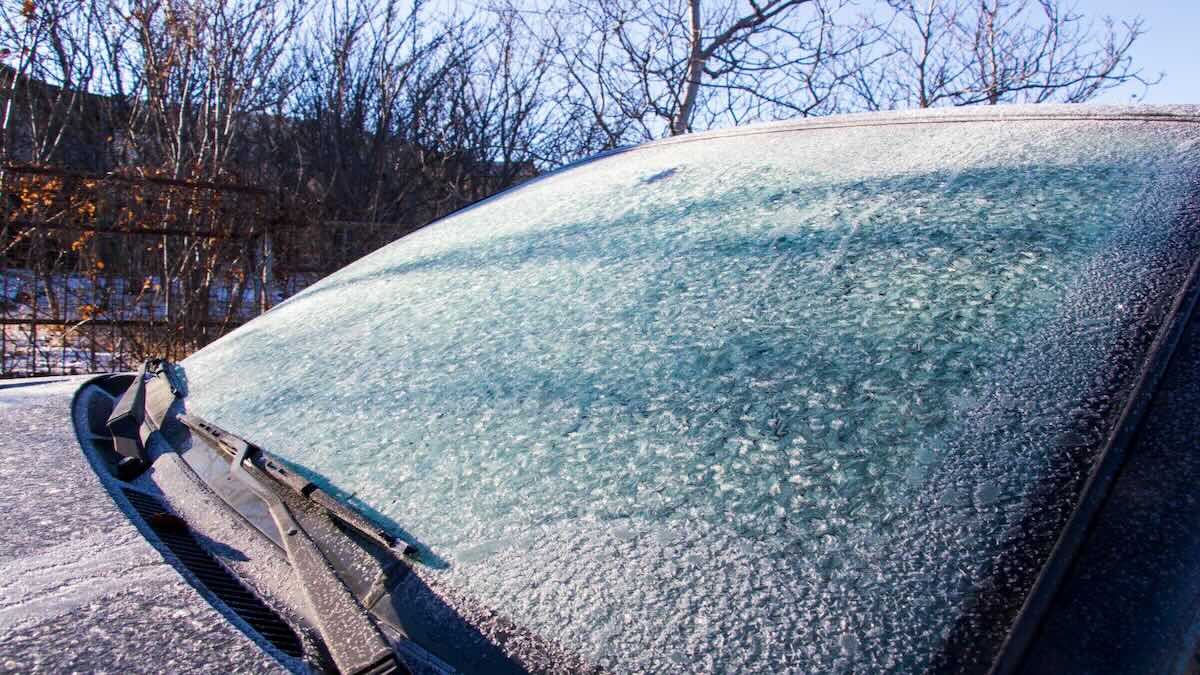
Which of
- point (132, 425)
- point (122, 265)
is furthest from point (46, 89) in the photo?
point (132, 425)

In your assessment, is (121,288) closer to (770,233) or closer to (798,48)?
(770,233)

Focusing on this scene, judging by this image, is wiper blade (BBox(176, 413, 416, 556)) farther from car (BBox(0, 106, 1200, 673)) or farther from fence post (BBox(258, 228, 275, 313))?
fence post (BBox(258, 228, 275, 313))

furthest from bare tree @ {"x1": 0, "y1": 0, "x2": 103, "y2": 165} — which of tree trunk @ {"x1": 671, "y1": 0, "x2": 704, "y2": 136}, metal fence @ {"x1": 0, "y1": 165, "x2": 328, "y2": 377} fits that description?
tree trunk @ {"x1": 671, "y1": 0, "x2": 704, "y2": 136}

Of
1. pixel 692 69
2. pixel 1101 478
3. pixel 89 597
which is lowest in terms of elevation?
pixel 89 597

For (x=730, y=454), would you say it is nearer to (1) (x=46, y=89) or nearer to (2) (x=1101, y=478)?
(2) (x=1101, y=478)

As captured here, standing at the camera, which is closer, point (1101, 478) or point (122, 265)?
point (1101, 478)

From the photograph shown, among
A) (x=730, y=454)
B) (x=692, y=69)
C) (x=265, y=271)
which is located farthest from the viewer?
(x=692, y=69)

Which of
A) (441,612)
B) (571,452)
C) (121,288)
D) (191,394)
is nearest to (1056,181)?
(571,452)

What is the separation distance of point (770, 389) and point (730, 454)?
11 cm

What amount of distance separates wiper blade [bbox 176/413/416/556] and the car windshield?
3cm

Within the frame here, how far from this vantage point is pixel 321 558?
0.90 meters

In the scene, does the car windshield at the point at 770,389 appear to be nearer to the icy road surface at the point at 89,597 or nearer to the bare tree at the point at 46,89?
the icy road surface at the point at 89,597

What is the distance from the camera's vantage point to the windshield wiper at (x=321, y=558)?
0.73 metres

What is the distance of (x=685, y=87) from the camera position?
433 inches
